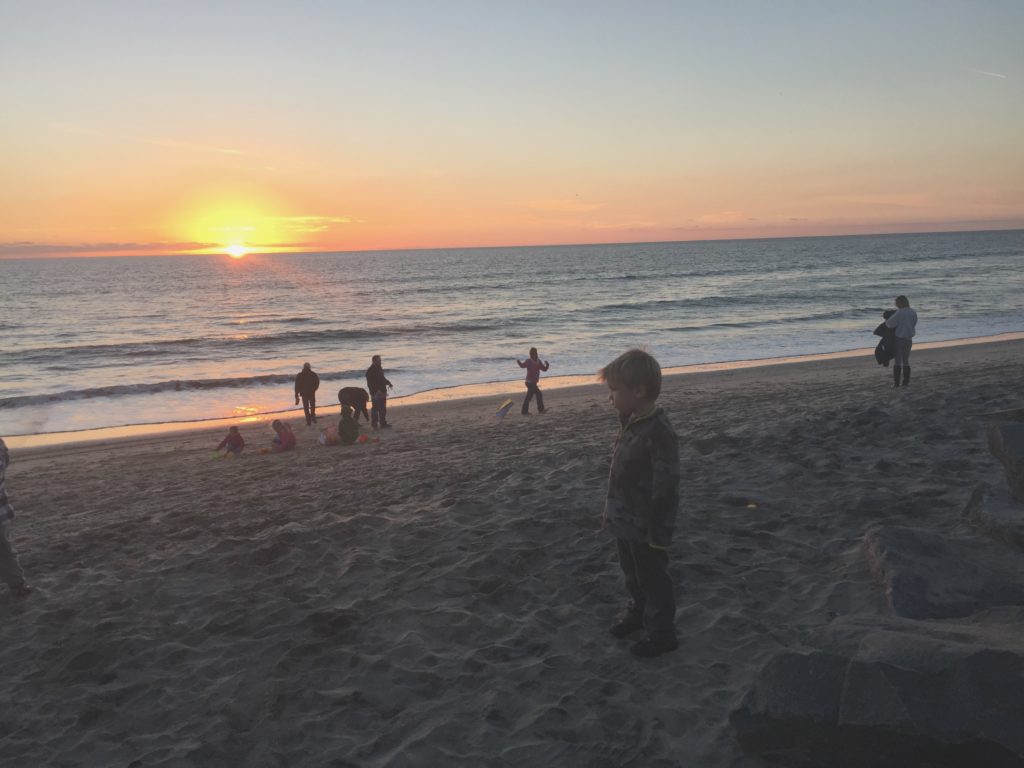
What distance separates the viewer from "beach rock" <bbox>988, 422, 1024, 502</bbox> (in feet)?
17.5

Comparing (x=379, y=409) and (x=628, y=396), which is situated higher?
(x=628, y=396)

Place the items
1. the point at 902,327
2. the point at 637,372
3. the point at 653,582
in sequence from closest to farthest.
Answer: the point at 637,372 < the point at 653,582 < the point at 902,327

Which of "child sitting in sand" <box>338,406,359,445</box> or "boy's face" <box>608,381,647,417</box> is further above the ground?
"boy's face" <box>608,381,647,417</box>

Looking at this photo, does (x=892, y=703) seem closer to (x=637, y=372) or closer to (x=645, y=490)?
(x=645, y=490)

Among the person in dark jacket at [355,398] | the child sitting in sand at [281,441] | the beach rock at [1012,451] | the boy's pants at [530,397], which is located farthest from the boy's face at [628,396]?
the person in dark jacket at [355,398]

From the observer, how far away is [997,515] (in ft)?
17.3

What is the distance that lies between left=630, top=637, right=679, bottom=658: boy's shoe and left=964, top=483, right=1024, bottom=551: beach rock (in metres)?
2.70

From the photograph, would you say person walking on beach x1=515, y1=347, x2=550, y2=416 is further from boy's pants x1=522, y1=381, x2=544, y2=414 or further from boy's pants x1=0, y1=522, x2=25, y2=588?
boy's pants x1=0, y1=522, x2=25, y2=588

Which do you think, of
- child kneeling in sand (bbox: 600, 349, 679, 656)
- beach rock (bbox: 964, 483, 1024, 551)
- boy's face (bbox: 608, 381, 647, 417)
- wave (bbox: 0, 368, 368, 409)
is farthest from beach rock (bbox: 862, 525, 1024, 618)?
wave (bbox: 0, 368, 368, 409)

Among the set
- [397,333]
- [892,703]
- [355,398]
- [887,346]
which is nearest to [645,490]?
[892,703]

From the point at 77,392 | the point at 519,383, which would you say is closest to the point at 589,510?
the point at 519,383

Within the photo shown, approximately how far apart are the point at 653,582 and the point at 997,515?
9.89 ft

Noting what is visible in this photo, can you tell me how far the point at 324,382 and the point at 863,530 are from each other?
21.6 metres

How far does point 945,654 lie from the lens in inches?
122
